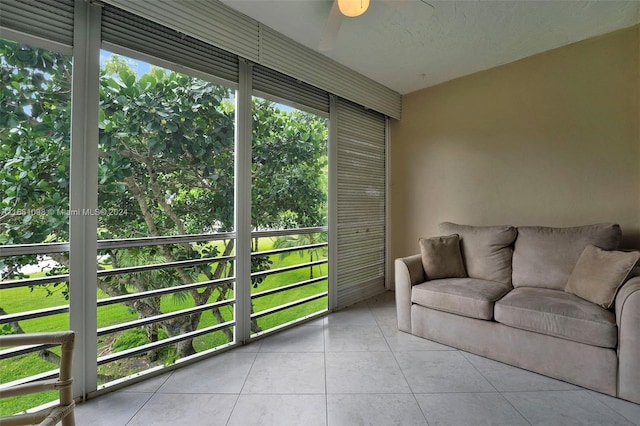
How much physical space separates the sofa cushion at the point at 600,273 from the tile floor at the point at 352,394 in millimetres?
633

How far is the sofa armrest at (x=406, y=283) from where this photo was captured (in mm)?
2701

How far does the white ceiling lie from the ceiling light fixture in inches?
8.2

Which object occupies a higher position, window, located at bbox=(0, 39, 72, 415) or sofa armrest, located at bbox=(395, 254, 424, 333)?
window, located at bbox=(0, 39, 72, 415)

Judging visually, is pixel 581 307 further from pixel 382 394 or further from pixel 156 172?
pixel 156 172

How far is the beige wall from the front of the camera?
2.48 meters

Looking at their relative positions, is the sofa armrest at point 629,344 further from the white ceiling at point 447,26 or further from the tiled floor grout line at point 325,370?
the white ceiling at point 447,26

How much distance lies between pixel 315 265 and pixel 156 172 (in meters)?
1.87

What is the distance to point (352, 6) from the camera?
175 cm

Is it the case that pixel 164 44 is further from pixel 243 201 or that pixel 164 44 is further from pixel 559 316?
pixel 559 316

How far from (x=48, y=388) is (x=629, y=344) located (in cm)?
299

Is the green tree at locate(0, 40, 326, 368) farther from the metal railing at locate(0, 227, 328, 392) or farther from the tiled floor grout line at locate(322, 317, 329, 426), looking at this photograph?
the tiled floor grout line at locate(322, 317, 329, 426)

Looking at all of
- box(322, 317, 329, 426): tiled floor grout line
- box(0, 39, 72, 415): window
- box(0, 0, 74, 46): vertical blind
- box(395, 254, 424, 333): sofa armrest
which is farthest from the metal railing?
box(0, 0, 74, 46): vertical blind

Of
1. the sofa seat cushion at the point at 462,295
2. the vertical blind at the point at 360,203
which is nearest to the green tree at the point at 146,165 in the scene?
the vertical blind at the point at 360,203

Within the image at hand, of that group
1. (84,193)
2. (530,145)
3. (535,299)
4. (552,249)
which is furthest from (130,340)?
(530,145)
